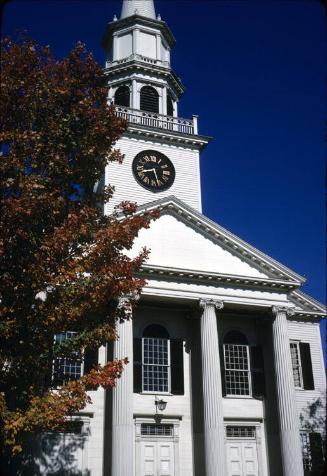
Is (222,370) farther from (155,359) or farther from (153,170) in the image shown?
(153,170)

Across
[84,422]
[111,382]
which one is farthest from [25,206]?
[84,422]

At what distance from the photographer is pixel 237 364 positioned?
945 inches

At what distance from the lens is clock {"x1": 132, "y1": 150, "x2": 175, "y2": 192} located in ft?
94.5

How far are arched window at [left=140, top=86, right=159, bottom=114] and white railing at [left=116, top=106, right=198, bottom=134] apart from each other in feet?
3.23

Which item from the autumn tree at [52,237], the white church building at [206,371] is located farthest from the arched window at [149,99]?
the autumn tree at [52,237]

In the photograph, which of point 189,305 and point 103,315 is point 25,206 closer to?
point 103,315

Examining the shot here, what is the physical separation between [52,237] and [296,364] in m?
17.6

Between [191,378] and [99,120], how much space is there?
13.4m

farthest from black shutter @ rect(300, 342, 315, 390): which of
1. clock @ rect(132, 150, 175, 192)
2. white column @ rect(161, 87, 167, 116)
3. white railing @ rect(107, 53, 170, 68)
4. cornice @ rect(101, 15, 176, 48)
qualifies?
cornice @ rect(101, 15, 176, 48)

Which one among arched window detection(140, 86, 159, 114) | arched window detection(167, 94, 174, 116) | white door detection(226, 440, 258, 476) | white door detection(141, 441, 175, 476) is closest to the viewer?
white door detection(141, 441, 175, 476)

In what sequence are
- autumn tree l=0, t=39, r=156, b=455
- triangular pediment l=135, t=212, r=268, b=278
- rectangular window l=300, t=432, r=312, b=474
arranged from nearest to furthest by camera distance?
autumn tree l=0, t=39, r=156, b=455, triangular pediment l=135, t=212, r=268, b=278, rectangular window l=300, t=432, r=312, b=474

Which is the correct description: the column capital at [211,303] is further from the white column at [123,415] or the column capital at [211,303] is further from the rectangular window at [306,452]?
the rectangular window at [306,452]

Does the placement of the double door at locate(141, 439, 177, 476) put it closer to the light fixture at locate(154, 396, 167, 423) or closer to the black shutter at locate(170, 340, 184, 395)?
the light fixture at locate(154, 396, 167, 423)

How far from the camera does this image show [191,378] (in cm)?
2311
